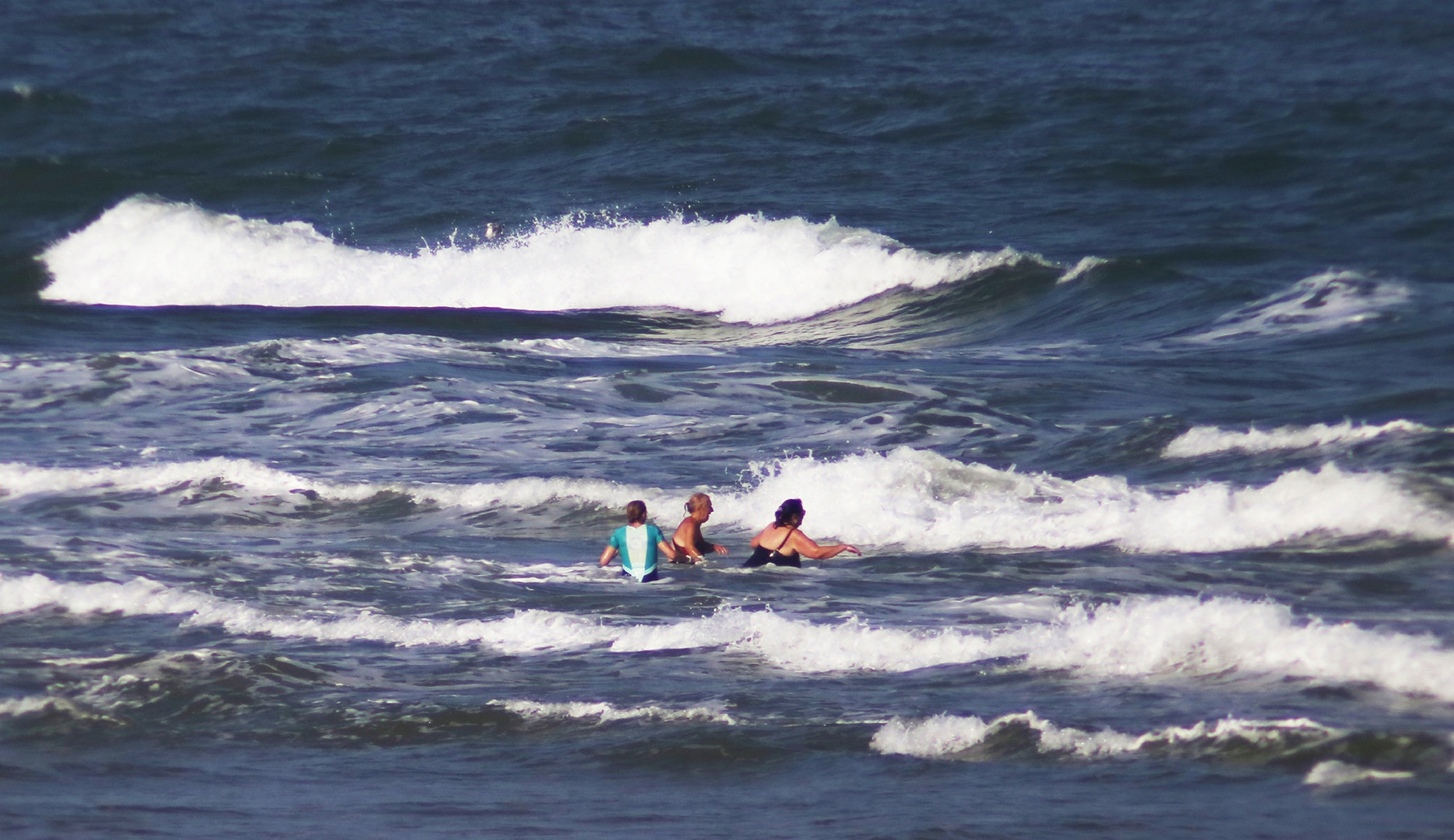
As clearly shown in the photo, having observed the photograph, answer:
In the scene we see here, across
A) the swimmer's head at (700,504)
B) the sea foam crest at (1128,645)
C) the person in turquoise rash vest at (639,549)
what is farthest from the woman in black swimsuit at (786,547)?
the sea foam crest at (1128,645)

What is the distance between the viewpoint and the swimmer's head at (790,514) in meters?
9.74

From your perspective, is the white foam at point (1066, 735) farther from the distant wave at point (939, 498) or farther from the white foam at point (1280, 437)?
the white foam at point (1280, 437)

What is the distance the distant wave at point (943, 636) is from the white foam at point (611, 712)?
0.83 m

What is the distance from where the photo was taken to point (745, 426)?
1386 cm

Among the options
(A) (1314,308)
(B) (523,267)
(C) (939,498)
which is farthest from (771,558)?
(B) (523,267)

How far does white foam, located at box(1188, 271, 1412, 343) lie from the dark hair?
7668mm

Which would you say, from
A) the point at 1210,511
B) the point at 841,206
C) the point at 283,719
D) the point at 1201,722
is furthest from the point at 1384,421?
the point at 841,206

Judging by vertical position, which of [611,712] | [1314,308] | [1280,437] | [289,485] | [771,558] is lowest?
[611,712]

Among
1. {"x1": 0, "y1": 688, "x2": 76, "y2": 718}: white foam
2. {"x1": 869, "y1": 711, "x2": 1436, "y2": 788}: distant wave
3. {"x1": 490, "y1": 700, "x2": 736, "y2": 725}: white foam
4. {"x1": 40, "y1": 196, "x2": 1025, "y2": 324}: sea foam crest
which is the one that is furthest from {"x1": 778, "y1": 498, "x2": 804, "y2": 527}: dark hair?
{"x1": 40, "y1": 196, "x2": 1025, "y2": 324}: sea foam crest

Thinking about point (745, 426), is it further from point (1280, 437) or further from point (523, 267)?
point (523, 267)

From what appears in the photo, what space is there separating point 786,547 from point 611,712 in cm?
315

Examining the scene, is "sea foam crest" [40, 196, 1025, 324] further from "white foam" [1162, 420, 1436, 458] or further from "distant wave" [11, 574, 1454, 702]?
"distant wave" [11, 574, 1454, 702]

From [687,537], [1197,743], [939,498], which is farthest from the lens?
[939,498]

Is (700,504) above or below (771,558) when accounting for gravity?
above
